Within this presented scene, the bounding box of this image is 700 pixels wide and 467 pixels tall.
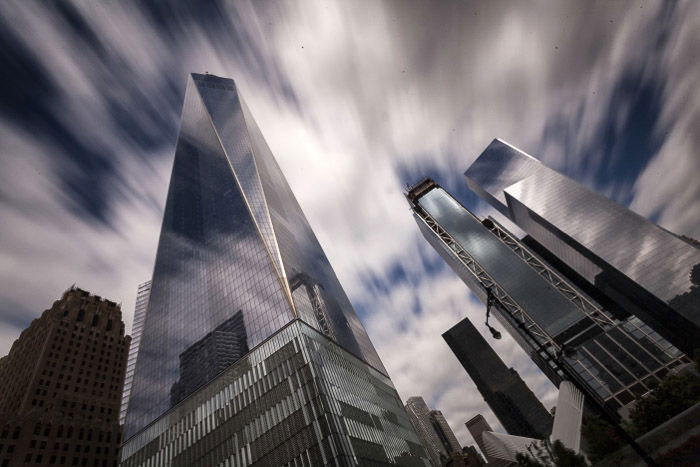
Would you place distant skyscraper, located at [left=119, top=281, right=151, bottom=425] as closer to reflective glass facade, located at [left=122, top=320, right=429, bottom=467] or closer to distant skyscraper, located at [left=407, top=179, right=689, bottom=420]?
reflective glass facade, located at [left=122, top=320, right=429, bottom=467]

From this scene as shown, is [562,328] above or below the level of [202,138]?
below

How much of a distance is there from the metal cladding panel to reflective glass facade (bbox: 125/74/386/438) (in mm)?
87505

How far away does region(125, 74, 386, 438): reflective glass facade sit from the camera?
201ft

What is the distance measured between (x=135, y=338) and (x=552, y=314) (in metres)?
150

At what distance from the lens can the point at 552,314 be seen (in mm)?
136125

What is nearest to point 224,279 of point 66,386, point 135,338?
point 66,386

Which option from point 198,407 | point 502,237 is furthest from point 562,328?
point 198,407

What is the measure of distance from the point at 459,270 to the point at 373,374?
381 ft

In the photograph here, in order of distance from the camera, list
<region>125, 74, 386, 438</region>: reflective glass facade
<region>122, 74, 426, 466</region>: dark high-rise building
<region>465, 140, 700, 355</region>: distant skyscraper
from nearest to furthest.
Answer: <region>122, 74, 426, 466</region>: dark high-rise building
<region>125, 74, 386, 438</region>: reflective glass facade
<region>465, 140, 700, 355</region>: distant skyscraper

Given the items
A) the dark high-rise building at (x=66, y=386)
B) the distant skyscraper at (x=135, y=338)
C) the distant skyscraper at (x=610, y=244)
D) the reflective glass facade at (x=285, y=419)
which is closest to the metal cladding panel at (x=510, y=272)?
the distant skyscraper at (x=610, y=244)

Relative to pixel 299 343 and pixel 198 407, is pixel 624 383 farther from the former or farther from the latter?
pixel 198 407

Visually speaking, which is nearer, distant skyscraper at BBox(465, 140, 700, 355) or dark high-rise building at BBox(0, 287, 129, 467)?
dark high-rise building at BBox(0, 287, 129, 467)

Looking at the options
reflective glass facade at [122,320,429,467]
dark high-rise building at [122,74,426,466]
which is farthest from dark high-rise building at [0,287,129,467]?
reflective glass facade at [122,320,429,467]

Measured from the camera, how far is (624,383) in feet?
323
